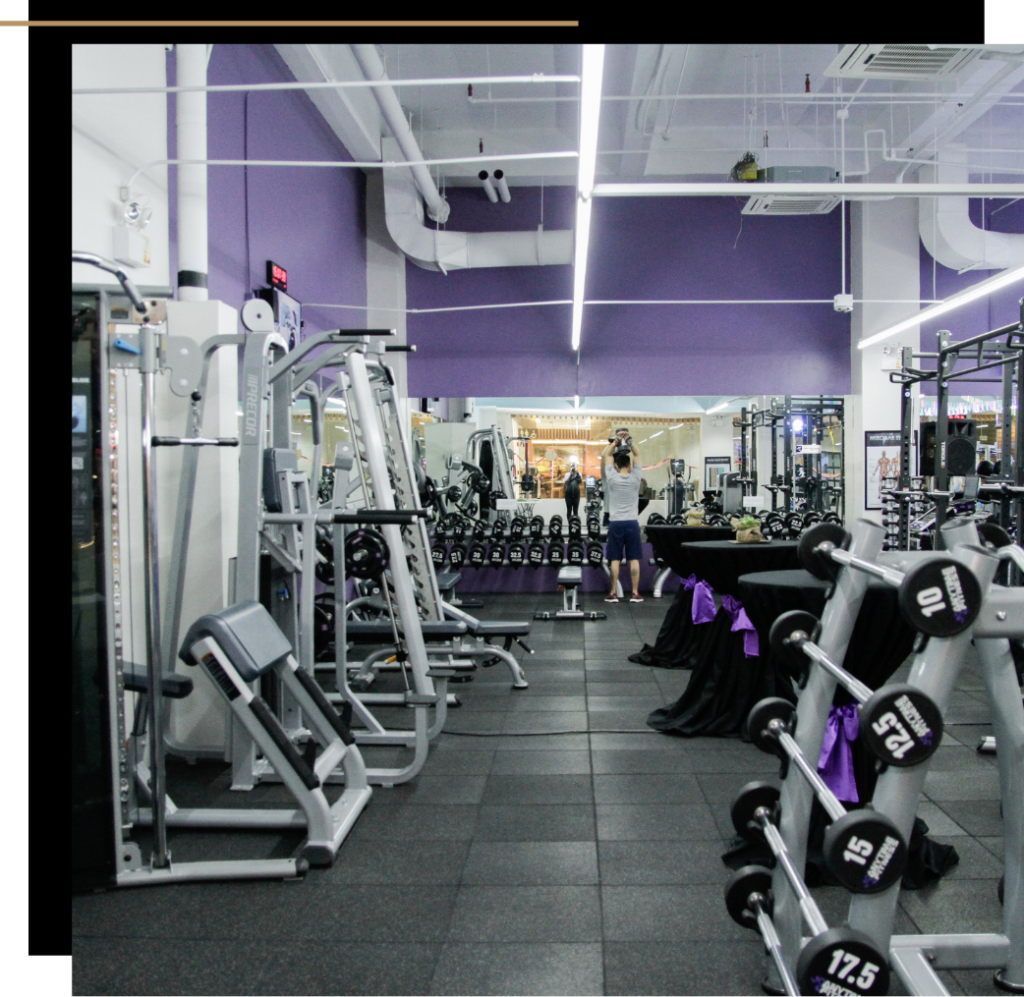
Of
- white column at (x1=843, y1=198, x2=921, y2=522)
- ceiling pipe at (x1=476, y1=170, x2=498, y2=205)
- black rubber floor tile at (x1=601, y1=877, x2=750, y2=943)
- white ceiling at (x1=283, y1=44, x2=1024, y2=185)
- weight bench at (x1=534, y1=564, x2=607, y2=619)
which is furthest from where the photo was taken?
white column at (x1=843, y1=198, x2=921, y2=522)

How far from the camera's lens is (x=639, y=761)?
3.30 m

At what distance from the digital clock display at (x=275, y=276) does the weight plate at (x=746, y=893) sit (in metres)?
5.14

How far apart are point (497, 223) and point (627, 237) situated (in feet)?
5.03

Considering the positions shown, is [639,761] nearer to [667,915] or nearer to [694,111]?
[667,915]

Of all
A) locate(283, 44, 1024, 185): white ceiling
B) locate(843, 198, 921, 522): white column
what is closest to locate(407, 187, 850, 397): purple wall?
locate(843, 198, 921, 522): white column

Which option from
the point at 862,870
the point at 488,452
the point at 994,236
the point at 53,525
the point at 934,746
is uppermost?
the point at 994,236

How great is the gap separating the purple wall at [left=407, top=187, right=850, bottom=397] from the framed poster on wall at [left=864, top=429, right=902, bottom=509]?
2.20ft

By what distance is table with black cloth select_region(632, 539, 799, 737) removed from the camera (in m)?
3.56

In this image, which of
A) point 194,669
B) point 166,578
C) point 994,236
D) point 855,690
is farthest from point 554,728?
point 994,236

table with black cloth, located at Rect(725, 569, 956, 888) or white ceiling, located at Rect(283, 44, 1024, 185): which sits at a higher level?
white ceiling, located at Rect(283, 44, 1024, 185)

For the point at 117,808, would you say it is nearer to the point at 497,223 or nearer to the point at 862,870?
the point at 862,870

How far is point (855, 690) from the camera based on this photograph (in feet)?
5.04

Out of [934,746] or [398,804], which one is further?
[398,804]

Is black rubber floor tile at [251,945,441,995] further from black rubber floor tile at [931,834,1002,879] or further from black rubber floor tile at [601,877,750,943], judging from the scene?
black rubber floor tile at [931,834,1002,879]
